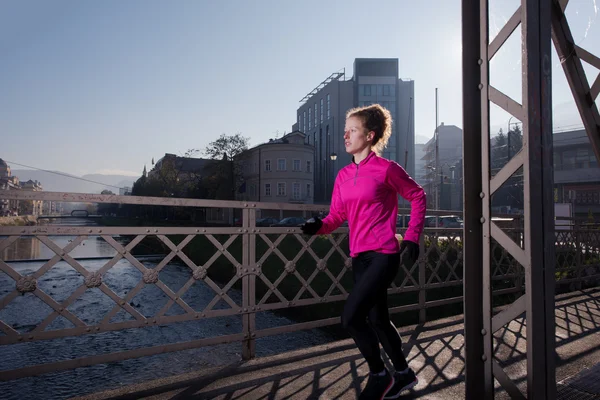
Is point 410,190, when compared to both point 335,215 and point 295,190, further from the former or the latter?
point 295,190

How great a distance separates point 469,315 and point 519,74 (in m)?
1.27

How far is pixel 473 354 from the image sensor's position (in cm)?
220

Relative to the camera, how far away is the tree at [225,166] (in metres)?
49.5

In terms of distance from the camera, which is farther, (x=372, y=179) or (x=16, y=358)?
(x=16, y=358)

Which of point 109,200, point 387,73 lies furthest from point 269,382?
point 387,73

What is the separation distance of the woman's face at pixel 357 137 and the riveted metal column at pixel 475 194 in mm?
843

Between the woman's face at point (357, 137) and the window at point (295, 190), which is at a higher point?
the window at point (295, 190)

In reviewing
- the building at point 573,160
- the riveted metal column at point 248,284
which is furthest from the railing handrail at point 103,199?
the building at point 573,160

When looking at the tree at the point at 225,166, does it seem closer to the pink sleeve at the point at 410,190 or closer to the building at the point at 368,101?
the building at the point at 368,101

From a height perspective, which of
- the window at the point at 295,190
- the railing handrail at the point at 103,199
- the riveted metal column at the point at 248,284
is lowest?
the riveted metal column at the point at 248,284

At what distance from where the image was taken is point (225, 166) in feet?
162

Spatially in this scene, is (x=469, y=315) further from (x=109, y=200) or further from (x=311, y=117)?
(x=311, y=117)

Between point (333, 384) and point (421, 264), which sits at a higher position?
point (421, 264)

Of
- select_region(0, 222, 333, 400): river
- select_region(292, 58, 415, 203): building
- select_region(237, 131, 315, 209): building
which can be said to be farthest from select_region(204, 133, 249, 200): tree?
select_region(0, 222, 333, 400): river
